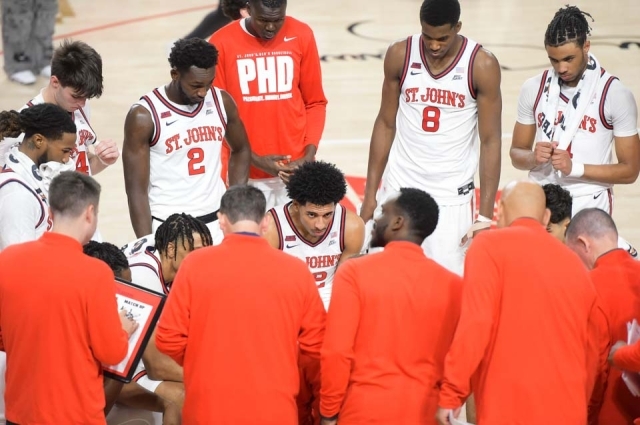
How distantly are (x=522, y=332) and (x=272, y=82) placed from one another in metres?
3.10

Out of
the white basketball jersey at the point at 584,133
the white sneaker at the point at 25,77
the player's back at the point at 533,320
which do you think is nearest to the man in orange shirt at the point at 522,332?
the player's back at the point at 533,320

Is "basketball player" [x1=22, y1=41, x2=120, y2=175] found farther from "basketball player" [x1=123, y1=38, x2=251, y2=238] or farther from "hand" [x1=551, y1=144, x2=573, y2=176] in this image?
"hand" [x1=551, y1=144, x2=573, y2=176]

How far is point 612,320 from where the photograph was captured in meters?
4.75

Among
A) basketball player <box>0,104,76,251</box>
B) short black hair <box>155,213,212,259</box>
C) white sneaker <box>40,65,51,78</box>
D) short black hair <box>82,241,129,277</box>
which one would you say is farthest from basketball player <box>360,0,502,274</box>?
white sneaker <box>40,65,51,78</box>

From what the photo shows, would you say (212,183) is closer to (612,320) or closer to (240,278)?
(240,278)

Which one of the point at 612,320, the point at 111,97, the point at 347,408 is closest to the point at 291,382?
the point at 347,408

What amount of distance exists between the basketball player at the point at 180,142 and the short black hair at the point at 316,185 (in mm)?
903

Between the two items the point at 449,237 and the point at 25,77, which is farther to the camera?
the point at 25,77

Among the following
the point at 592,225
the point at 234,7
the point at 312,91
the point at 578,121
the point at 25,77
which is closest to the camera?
the point at 592,225

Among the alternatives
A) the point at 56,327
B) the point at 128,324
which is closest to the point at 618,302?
the point at 128,324

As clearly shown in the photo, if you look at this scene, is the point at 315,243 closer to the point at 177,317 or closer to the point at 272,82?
the point at 272,82

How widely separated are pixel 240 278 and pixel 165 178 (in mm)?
2100

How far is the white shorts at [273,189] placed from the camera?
7.11 m

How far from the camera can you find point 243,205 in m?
4.52
